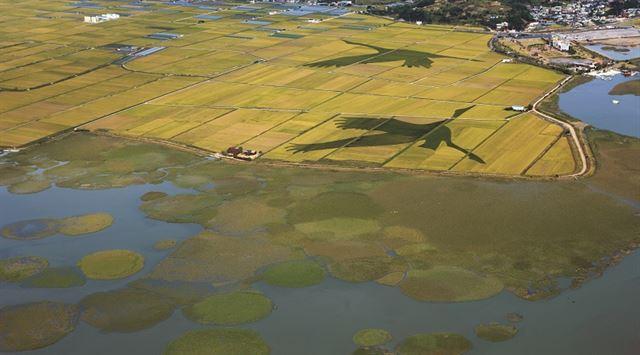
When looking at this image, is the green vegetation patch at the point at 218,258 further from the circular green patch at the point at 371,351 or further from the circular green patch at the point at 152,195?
the circular green patch at the point at 371,351

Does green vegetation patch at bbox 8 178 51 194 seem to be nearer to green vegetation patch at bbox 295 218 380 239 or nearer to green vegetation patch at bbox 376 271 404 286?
green vegetation patch at bbox 295 218 380 239

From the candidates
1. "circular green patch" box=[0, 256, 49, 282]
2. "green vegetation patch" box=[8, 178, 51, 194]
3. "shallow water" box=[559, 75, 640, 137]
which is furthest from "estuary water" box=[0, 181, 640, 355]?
"shallow water" box=[559, 75, 640, 137]

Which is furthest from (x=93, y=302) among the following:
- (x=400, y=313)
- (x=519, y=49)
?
(x=519, y=49)

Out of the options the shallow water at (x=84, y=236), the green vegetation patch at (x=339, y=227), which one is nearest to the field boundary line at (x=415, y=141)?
the green vegetation patch at (x=339, y=227)

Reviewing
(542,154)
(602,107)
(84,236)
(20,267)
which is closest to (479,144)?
(542,154)

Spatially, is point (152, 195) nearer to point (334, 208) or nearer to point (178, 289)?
point (334, 208)

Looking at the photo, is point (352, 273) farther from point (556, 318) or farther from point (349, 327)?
point (556, 318)
